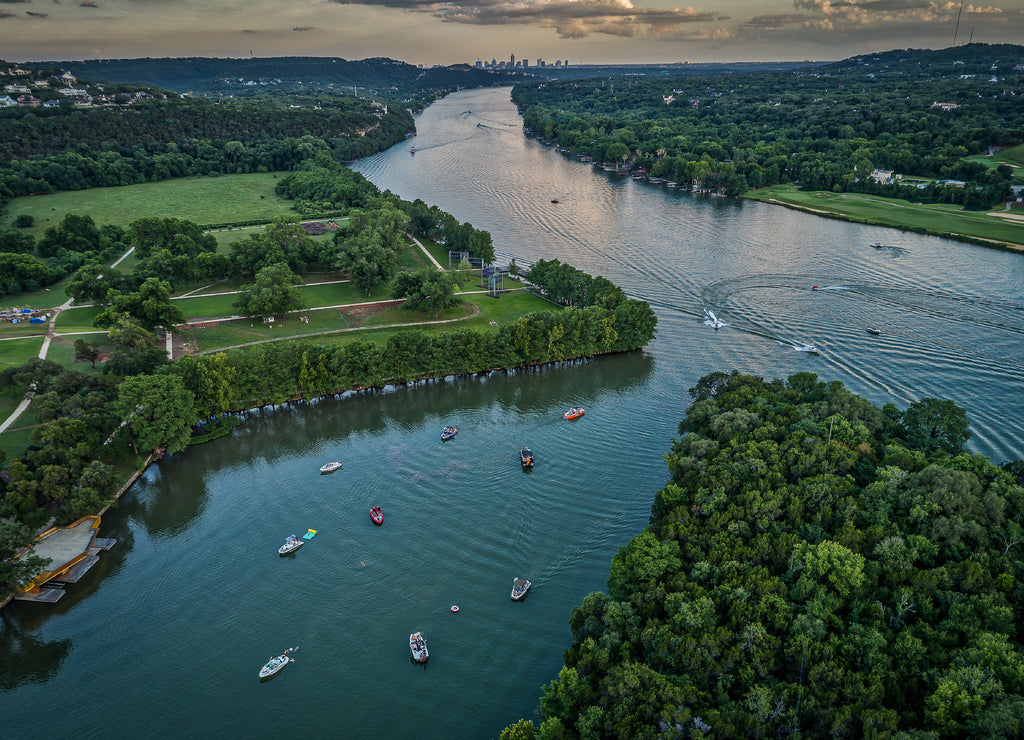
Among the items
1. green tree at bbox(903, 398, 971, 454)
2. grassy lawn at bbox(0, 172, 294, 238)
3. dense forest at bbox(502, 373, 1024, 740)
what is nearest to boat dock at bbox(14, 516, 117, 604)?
dense forest at bbox(502, 373, 1024, 740)

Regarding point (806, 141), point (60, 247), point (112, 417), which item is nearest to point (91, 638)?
point (112, 417)

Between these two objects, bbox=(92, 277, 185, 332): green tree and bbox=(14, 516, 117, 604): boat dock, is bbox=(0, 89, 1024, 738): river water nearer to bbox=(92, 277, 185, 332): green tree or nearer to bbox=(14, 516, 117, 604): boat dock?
bbox=(14, 516, 117, 604): boat dock

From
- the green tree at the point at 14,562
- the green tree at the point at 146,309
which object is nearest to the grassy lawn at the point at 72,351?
the green tree at the point at 146,309

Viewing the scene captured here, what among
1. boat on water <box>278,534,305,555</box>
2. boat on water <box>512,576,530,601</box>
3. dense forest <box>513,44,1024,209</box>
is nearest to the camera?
boat on water <box>512,576,530,601</box>

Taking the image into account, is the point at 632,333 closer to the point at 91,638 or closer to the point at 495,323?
the point at 495,323

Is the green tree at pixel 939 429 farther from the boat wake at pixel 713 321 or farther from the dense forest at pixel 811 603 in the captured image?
the boat wake at pixel 713 321
